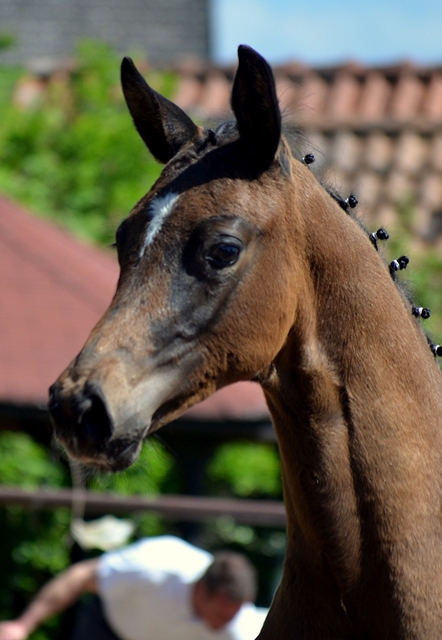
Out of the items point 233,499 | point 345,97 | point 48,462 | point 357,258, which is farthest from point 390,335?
point 345,97

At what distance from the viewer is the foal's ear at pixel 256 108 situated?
2.28m

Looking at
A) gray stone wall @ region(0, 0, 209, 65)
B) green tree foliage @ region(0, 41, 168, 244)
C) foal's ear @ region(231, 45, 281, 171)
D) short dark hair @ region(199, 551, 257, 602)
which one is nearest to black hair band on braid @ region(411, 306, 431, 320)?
foal's ear @ region(231, 45, 281, 171)

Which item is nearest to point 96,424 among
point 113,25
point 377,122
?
point 377,122

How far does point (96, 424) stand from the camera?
206cm

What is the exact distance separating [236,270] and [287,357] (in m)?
0.27

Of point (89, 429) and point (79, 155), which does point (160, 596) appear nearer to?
point (89, 429)

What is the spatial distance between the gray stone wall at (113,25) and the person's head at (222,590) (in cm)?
1720

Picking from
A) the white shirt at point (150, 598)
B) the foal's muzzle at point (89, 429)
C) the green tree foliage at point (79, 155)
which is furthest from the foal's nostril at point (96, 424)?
the green tree foliage at point (79, 155)

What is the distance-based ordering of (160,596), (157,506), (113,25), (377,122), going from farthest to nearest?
1. (113,25)
2. (377,122)
3. (157,506)
4. (160,596)

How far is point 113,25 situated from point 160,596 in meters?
18.3

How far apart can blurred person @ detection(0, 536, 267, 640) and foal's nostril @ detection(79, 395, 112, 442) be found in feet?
9.00

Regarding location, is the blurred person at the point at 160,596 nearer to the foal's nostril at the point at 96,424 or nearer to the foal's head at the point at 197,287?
the foal's head at the point at 197,287

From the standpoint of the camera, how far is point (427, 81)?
11.3 m

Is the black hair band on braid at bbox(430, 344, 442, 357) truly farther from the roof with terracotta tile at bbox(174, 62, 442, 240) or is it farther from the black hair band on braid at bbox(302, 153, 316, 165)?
the roof with terracotta tile at bbox(174, 62, 442, 240)
